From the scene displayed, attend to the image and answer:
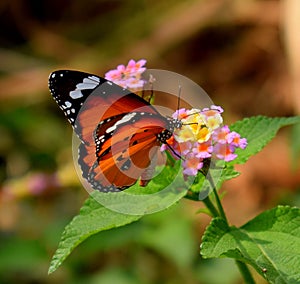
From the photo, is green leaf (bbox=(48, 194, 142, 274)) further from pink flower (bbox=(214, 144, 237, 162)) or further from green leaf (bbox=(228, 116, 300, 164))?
green leaf (bbox=(228, 116, 300, 164))

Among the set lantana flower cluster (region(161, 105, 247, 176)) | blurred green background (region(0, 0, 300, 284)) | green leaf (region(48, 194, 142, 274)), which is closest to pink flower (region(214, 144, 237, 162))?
lantana flower cluster (region(161, 105, 247, 176))

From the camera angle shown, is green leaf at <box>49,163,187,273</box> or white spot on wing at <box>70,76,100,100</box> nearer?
green leaf at <box>49,163,187,273</box>

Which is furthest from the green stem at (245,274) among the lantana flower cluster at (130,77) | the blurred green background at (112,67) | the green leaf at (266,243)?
the blurred green background at (112,67)

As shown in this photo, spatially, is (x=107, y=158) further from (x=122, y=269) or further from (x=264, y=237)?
(x=122, y=269)

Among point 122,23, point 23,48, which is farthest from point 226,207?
point 23,48

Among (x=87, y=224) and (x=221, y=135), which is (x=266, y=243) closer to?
(x=221, y=135)

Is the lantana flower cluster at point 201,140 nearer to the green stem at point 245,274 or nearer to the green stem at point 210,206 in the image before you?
the green stem at point 210,206
